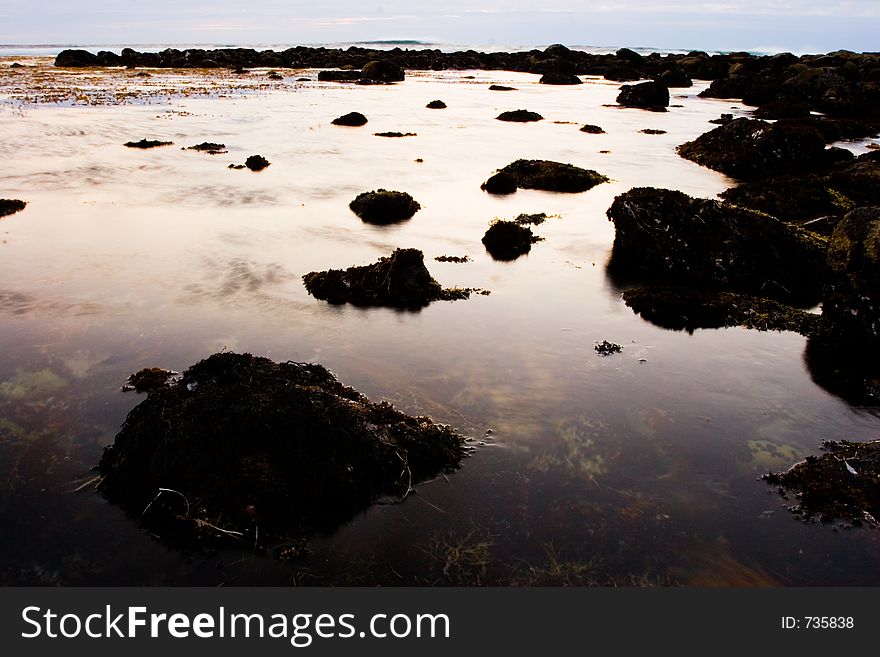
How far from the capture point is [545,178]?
20625 millimetres

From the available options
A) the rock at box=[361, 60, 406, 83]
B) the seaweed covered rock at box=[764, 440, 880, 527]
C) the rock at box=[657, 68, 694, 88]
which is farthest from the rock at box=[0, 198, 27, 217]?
the rock at box=[657, 68, 694, 88]

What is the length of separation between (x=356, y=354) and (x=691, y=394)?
477 centimetres

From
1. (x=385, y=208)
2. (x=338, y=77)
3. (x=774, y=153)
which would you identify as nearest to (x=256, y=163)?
(x=385, y=208)

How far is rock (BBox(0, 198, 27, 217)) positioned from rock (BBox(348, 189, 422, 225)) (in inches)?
Result: 360

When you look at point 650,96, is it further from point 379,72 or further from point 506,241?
point 506,241

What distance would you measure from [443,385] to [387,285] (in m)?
3.41

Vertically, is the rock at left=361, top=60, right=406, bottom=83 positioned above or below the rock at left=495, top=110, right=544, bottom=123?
above

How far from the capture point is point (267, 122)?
114 feet

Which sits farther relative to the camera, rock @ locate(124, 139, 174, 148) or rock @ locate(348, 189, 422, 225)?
rock @ locate(124, 139, 174, 148)

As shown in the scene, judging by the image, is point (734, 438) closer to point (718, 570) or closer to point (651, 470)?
point (651, 470)

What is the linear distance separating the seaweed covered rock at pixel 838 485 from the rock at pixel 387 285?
634 centimetres

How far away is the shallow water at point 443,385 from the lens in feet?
17.7

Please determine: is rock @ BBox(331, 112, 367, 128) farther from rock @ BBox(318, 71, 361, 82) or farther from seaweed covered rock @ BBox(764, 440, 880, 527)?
rock @ BBox(318, 71, 361, 82)

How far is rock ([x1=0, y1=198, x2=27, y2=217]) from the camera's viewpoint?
15875mm
